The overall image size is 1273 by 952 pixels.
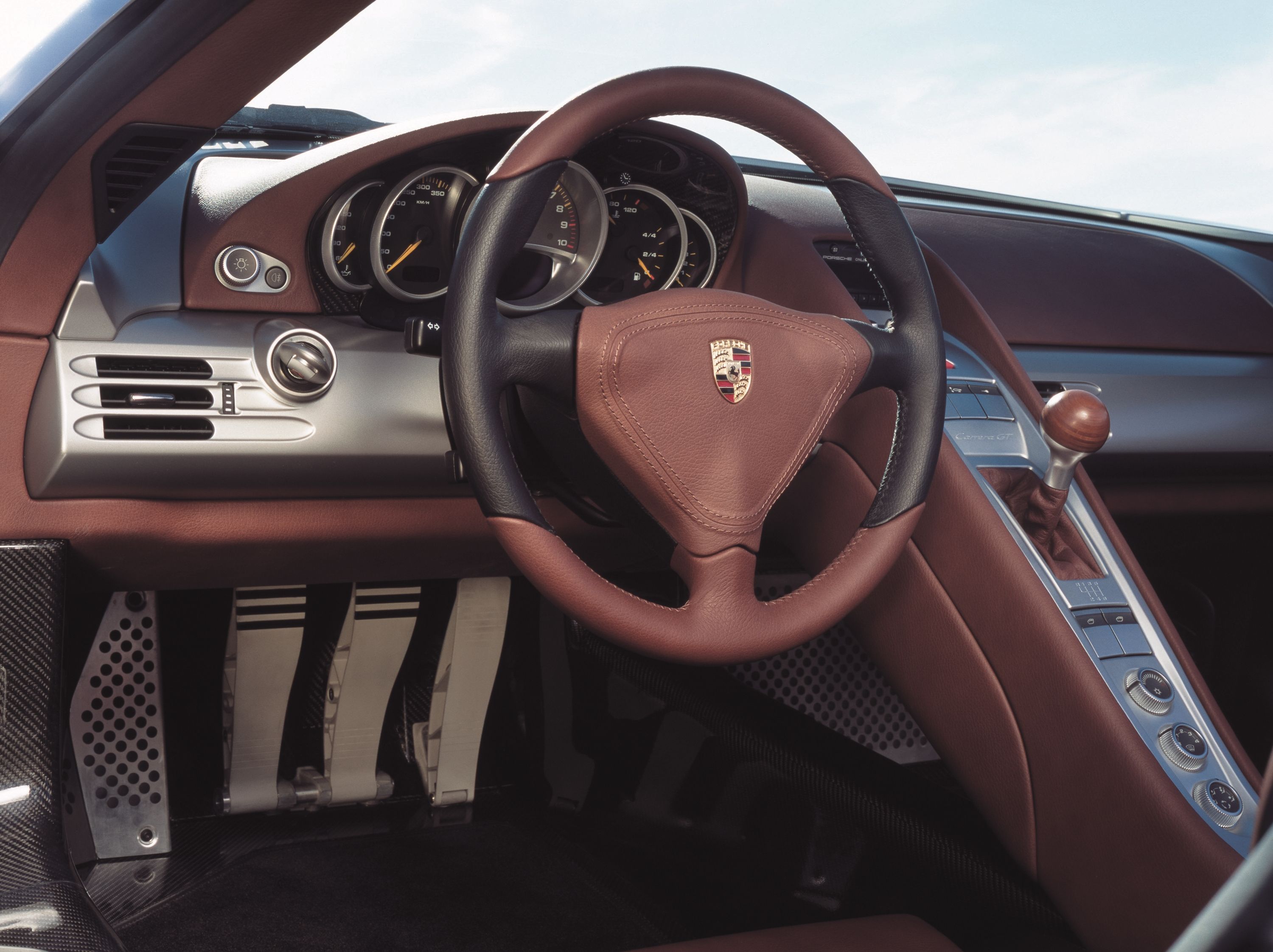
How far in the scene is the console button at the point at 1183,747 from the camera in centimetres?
115

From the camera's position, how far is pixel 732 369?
40.1 inches

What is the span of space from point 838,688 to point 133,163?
1.43 meters

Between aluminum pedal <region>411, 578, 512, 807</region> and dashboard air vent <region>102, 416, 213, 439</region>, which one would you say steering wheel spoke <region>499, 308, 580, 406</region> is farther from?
aluminum pedal <region>411, 578, 512, 807</region>

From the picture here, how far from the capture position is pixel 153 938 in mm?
1484

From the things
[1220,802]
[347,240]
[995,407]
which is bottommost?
[1220,802]

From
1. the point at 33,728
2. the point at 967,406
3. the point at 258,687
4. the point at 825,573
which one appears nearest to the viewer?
the point at 825,573

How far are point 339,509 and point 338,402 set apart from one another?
0.17m

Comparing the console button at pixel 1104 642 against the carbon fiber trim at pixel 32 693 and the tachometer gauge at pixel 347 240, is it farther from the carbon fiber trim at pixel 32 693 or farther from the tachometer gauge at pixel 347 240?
the carbon fiber trim at pixel 32 693

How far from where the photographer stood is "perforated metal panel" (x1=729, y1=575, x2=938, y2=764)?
1.96 meters

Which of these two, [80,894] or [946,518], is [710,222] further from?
[80,894]

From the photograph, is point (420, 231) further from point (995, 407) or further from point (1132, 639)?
point (1132, 639)

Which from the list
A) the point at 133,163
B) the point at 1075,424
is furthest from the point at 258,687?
the point at 1075,424

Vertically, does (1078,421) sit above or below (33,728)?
above

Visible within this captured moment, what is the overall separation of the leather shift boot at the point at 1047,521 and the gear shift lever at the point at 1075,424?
0.20 feet
